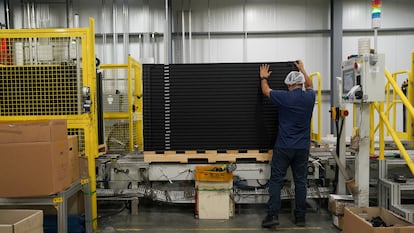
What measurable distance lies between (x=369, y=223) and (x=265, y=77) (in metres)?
2.07

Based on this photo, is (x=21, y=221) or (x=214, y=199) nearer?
(x=21, y=221)

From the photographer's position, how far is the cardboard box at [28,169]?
2.88m

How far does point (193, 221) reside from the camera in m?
4.30

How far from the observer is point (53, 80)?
370cm

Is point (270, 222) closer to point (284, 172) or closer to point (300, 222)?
point (300, 222)

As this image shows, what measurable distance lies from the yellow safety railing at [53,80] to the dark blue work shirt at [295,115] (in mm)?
2210

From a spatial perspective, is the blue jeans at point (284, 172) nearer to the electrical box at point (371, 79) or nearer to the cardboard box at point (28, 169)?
the electrical box at point (371, 79)

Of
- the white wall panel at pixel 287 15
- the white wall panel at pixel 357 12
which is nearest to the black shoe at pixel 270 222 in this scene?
the white wall panel at pixel 287 15

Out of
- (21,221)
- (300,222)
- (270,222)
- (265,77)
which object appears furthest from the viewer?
(265,77)

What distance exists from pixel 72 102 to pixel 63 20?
18.1 feet

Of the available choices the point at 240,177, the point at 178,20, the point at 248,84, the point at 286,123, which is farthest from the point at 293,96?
the point at 178,20

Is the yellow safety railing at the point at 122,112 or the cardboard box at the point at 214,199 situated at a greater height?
the yellow safety railing at the point at 122,112

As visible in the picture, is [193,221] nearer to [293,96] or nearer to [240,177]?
[240,177]

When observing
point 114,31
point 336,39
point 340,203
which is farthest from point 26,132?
point 336,39
